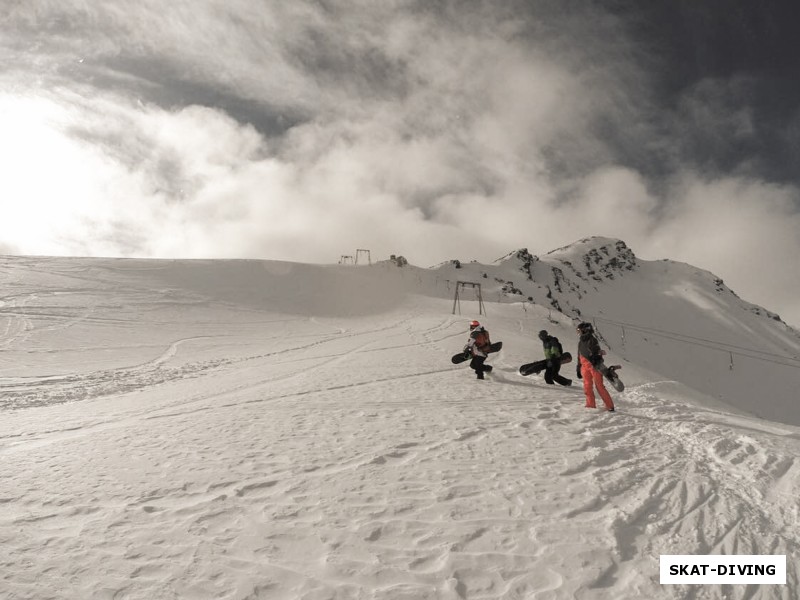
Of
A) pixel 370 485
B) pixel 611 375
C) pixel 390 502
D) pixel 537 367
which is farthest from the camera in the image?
pixel 537 367

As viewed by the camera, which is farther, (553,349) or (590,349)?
(553,349)

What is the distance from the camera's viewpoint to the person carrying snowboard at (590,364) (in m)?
10.1

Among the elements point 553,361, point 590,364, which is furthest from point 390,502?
point 553,361

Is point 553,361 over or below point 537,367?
over

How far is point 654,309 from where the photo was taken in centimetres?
15350

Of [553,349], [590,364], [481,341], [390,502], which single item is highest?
[481,341]

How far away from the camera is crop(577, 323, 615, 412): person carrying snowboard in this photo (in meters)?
10.1

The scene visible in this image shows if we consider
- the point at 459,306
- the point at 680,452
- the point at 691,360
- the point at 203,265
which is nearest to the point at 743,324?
the point at 691,360

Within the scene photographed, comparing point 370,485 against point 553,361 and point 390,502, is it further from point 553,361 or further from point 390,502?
point 553,361

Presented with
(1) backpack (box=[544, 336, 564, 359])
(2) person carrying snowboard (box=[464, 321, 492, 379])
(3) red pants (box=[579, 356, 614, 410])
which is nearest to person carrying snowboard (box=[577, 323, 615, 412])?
(3) red pants (box=[579, 356, 614, 410])

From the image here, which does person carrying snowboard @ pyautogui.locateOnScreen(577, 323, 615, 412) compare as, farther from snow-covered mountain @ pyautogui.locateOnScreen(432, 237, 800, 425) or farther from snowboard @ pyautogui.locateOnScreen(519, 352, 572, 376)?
snow-covered mountain @ pyautogui.locateOnScreen(432, 237, 800, 425)

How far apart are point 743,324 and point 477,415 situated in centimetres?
16825

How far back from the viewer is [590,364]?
10445 mm

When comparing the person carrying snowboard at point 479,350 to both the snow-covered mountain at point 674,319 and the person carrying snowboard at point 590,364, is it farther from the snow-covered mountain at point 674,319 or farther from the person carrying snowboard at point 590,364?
the snow-covered mountain at point 674,319
